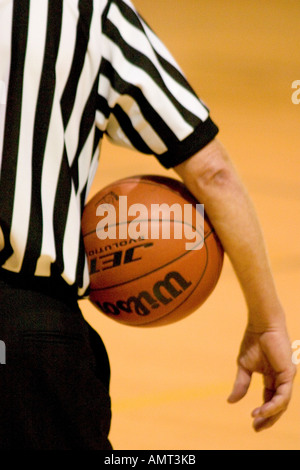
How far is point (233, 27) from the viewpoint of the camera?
4859mm

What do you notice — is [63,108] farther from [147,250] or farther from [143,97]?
[147,250]

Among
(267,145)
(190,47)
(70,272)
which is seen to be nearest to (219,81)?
(190,47)

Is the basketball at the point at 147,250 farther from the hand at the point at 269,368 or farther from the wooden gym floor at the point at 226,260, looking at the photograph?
the wooden gym floor at the point at 226,260

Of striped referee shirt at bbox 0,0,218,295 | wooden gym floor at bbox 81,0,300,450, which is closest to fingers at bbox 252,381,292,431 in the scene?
striped referee shirt at bbox 0,0,218,295

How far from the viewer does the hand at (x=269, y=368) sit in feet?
4.90

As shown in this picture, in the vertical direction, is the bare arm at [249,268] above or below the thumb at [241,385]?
above

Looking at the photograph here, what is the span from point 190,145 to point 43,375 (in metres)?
0.54

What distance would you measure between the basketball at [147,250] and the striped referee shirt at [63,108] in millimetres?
167

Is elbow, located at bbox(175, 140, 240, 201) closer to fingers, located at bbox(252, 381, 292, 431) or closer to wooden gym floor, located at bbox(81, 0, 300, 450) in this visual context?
fingers, located at bbox(252, 381, 292, 431)

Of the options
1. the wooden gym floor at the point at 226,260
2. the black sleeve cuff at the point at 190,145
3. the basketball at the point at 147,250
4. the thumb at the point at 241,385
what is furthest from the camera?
the wooden gym floor at the point at 226,260

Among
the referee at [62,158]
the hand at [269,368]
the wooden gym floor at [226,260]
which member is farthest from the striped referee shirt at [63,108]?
the wooden gym floor at [226,260]

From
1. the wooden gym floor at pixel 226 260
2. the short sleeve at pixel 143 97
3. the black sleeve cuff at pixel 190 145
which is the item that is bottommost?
the wooden gym floor at pixel 226 260

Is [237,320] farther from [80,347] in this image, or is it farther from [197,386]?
[80,347]
